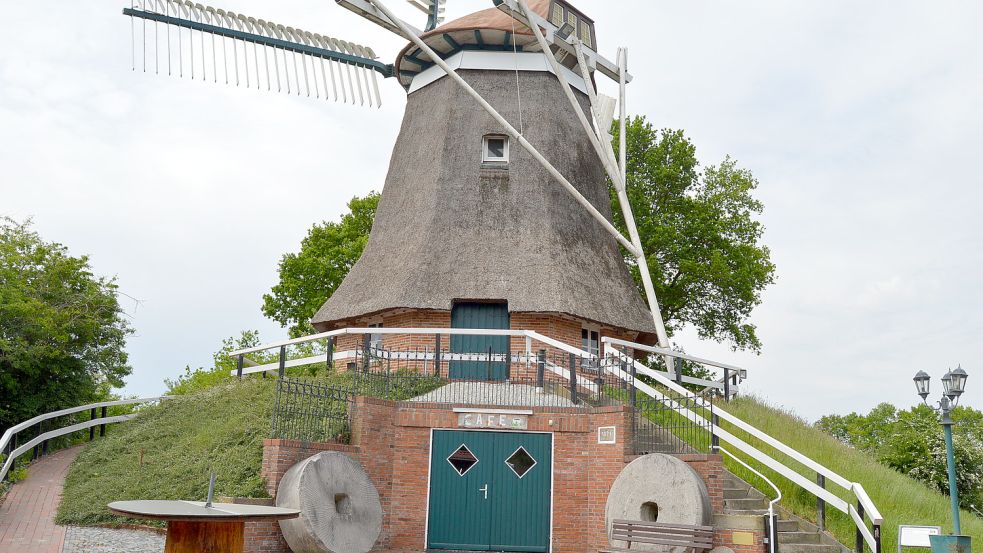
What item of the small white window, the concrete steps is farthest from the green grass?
the small white window

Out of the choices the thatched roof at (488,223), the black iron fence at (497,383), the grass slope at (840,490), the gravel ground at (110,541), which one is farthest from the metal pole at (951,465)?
the gravel ground at (110,541)

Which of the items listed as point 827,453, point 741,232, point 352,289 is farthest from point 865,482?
point 741,232

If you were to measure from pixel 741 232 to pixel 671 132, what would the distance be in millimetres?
3581

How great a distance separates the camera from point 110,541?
11164 millimetres

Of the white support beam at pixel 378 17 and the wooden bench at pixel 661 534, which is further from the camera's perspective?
the white support beam at pixel 378 17

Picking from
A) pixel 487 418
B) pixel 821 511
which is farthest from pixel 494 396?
pixel 821 511

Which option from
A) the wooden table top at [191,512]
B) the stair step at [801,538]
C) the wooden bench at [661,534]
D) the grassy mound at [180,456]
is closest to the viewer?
the wooden table top at [191,512]

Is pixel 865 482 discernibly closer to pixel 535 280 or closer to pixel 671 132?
pixel 535 280

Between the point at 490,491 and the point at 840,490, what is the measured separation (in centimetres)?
547

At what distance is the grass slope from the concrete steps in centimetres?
36

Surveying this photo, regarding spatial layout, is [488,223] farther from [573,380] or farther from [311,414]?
[311,414]

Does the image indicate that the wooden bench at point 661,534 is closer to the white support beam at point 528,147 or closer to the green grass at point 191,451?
the green grass at point 191,451

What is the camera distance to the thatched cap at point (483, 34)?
1950 cm

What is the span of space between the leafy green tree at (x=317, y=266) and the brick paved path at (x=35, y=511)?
10514 millimetres
